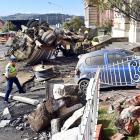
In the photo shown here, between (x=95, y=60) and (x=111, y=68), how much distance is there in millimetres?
786

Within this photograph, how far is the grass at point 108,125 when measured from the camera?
9427 millimetres

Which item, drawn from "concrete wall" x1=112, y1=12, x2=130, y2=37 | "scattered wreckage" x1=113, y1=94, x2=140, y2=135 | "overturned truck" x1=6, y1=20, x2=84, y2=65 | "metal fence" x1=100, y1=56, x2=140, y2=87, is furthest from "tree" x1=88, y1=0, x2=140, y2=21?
"concrete wall" x1=112, y1=12, x2=130, y2=37

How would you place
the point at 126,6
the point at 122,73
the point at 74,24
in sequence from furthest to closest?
the point at 74,24 < the point at 122,73 < the point at 126,6

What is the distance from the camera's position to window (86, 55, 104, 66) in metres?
16.4

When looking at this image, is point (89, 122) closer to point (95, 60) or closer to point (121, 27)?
point (95, 60)

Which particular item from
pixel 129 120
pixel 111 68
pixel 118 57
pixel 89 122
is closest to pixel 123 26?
pixel 118 57

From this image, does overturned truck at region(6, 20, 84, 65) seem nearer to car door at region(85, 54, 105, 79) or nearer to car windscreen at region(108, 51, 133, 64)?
car door at region(85, 54, 105, 79)

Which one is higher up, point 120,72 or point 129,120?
point 120,72

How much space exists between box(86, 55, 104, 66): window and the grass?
174 inches

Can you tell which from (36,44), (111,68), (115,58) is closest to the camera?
(111,68)

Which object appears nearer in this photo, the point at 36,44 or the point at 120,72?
the point at 120,72

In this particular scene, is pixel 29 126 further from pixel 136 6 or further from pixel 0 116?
pixel 136 6

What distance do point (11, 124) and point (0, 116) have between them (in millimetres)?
1180

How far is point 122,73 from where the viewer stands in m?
15.8
